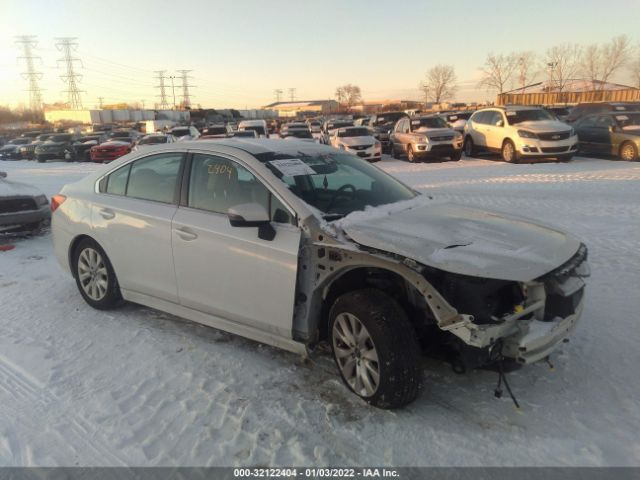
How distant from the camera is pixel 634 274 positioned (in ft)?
17.2

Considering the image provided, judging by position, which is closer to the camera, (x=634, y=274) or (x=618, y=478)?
(x=618, y=478)

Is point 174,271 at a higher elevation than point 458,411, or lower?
higher

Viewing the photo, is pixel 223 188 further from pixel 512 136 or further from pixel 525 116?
pixel 525 116

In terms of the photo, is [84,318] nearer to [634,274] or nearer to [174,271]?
[174,271]

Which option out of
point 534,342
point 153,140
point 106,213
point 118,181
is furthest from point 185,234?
point 153,140

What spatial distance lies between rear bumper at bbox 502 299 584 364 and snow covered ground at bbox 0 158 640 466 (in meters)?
0.45

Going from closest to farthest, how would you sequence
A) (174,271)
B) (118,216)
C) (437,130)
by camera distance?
(174,271)
(118,216)
(437,130)

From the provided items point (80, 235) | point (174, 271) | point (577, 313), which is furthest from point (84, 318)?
point (577, 313)

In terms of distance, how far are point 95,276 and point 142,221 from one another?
1.06 meters

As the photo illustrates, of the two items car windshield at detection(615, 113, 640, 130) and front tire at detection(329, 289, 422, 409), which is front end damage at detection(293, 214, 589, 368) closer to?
front tire at detection(329, 289, 422, 409)

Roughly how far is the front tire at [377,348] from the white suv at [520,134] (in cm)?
1411

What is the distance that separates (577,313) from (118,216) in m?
3.86

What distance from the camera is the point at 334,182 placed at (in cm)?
392

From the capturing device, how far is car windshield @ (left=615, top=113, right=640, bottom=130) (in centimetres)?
1561
